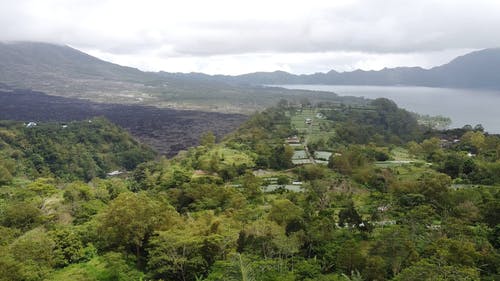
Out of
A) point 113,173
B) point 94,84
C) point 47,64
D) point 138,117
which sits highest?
point 47,64

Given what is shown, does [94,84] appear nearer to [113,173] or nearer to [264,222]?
[113,173]

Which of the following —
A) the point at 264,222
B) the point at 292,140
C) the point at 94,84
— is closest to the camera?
the point at 264,222

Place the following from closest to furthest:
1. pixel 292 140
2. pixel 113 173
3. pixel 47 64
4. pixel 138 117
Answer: pixel 113 173
pixel 292 140
pixel 138 117
pixel 47 64

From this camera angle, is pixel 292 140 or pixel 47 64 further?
pixel 47 64

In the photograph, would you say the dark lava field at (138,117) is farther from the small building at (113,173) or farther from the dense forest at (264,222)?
the dense forest at (264,222)

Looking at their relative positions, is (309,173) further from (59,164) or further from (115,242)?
(59,164)

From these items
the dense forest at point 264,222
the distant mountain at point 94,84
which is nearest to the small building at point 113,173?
the dense forest at point 264,222

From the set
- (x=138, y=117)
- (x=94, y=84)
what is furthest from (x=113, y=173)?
(x=94, y=84)
